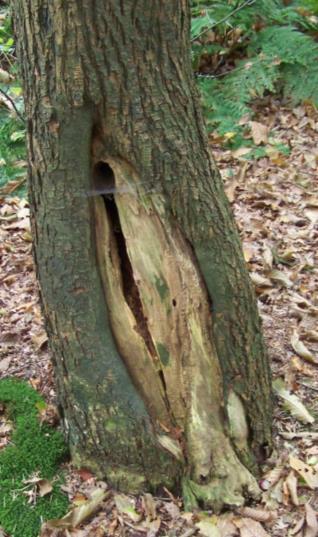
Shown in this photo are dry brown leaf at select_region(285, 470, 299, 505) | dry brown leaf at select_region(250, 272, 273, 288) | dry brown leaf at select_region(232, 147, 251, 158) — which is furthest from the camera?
dry brown leaf at select_region(232, 147, 251, 158)

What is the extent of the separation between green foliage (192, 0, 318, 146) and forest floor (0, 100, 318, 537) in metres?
0.21

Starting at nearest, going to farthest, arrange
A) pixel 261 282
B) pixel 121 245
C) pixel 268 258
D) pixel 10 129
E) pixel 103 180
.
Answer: pixel 103 180, pixel 121 245, pixel 261 282, pixel 268 258, pixel 10 129

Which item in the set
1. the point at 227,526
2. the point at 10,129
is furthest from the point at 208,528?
the point at 10,129

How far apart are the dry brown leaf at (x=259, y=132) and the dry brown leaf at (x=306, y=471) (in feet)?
10.8

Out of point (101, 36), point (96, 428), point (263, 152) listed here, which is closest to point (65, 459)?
point (96, 428)

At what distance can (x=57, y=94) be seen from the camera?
209 centimetres

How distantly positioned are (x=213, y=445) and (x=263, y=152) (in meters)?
3.23

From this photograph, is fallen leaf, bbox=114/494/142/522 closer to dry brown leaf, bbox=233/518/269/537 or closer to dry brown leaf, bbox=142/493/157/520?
dry brown leaf, bbox=142/493/157/520

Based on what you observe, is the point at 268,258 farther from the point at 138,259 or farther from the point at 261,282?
the point at 138,259

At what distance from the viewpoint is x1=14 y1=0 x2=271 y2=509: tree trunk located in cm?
204

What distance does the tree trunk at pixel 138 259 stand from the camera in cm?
204

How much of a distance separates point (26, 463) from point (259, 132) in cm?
376

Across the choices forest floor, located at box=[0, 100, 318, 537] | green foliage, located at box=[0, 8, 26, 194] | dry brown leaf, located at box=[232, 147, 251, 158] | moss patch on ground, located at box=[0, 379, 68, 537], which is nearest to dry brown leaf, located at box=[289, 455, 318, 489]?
forest floor, located at box=[0, 100, 318, 537]

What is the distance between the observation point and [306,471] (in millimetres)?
2754
